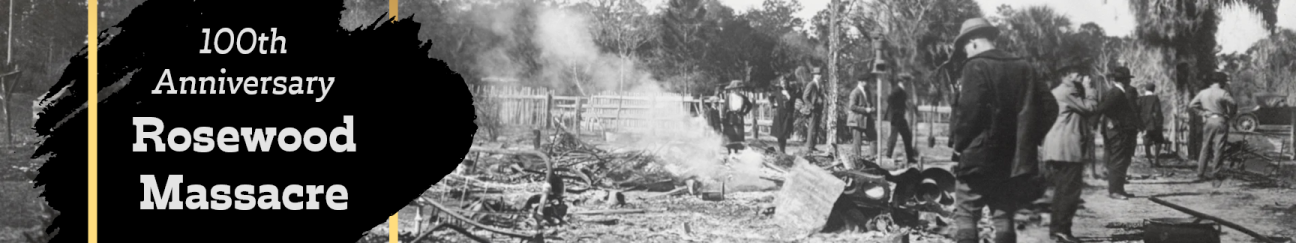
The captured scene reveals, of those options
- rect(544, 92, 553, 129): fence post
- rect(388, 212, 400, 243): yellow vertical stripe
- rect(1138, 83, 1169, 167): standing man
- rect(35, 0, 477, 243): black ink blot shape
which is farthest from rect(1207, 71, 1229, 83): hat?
rect(388, 212, 400, 243): yellow vertical stripe

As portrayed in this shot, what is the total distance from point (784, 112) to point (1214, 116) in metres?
3.73

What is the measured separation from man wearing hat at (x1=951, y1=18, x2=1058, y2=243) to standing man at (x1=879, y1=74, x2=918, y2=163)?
6.33 feet

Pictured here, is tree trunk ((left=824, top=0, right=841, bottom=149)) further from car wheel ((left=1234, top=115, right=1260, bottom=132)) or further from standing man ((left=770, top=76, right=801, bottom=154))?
car wheel ((left=1234, top=115, right=1260, bottom=132))

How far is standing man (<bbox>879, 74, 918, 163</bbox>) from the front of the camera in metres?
5.66

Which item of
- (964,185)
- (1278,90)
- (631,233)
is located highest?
(1278,90)

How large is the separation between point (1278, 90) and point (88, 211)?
23.2 feet

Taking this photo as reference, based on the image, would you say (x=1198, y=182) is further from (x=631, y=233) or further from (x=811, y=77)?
(x=631, y=233)

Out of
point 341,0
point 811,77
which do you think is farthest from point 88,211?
point 811,77

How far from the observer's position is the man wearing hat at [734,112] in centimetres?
802

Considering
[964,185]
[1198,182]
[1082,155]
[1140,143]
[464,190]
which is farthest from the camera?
[1140,143]

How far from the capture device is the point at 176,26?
3643 millimetres

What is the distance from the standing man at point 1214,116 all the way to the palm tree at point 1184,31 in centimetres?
10

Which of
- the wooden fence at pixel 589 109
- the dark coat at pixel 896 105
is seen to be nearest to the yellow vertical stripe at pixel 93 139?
the wooden fence at pixel 589 109

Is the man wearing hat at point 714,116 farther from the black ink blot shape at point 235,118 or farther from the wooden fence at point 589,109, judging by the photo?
the black ink blot shape at point 235,118
